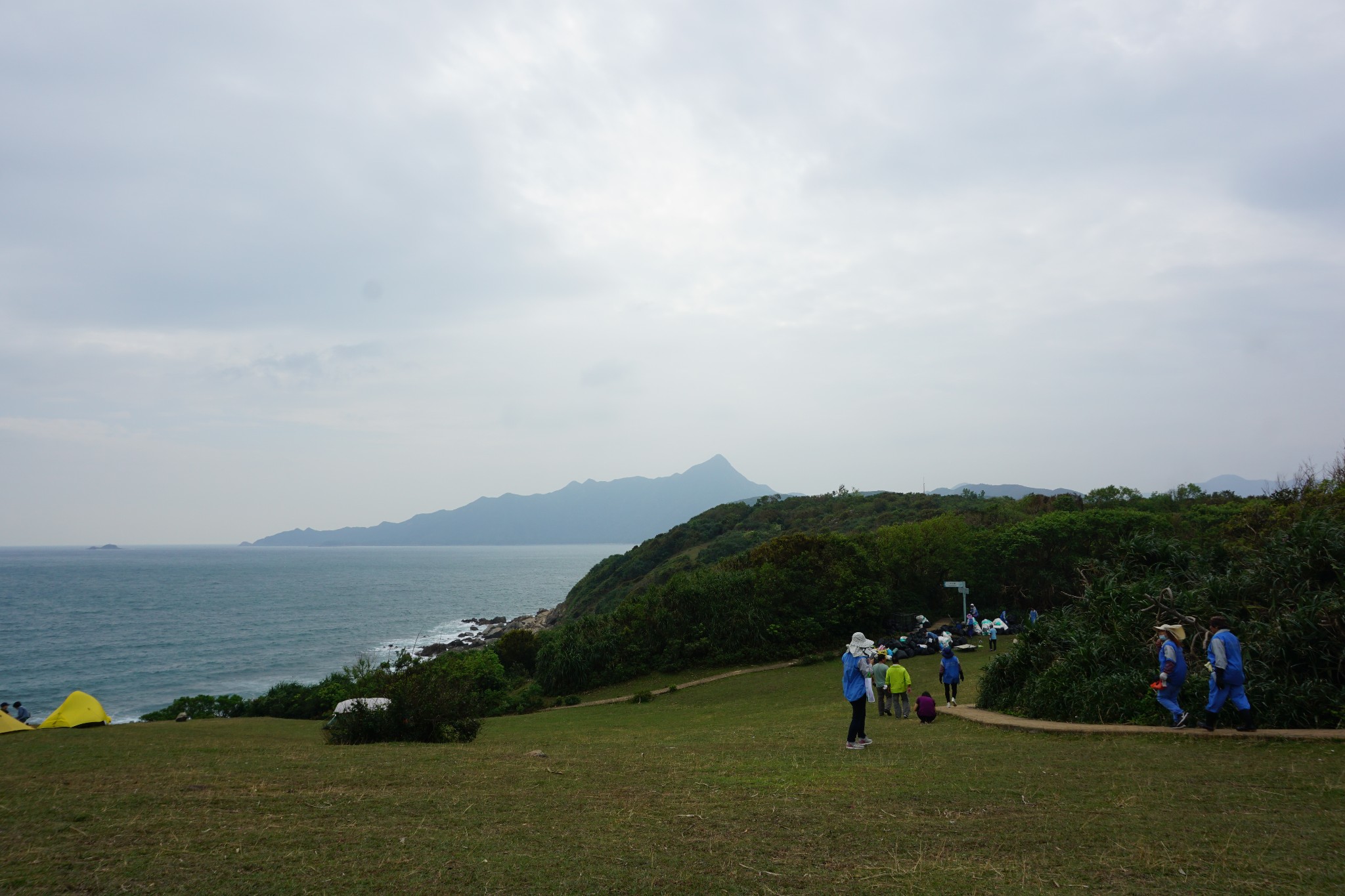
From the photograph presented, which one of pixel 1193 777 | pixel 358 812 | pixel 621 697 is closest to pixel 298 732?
pixel 358 812

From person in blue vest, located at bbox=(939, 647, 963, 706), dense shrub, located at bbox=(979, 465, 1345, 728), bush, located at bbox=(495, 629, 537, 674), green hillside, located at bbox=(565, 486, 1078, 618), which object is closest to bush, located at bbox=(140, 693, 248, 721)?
bush, located at bbox=(495, 629, 537, 674)

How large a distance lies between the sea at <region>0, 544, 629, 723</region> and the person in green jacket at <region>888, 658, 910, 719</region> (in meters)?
37.8

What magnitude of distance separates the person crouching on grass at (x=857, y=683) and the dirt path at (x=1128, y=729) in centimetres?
338

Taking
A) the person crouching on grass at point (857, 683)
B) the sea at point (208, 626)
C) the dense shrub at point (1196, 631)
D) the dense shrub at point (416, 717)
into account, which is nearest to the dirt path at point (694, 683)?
the dense shrub at point (416, 717)

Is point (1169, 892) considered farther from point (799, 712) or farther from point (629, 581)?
point (629, 581)

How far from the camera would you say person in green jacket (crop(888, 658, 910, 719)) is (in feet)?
49.3

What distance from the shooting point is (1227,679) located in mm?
9688

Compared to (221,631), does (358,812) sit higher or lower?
higher

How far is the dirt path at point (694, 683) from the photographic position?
94.0ft

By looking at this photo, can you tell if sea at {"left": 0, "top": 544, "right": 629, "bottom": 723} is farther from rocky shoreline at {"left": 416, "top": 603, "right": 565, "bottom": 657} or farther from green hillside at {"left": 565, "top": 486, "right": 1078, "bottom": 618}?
green hillside at {"left": 565, "top": 486, "right": 1078, "bottom": 618}

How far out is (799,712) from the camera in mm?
19172

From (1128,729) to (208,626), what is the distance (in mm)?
79021

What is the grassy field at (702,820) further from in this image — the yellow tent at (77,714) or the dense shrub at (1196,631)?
the yellow tent at (77,714)

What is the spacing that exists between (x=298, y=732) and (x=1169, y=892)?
1783cm
